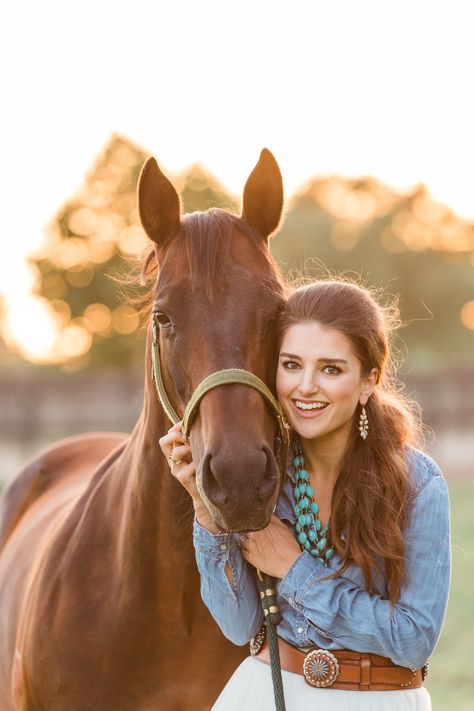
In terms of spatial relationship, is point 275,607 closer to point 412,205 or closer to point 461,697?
point 461,697

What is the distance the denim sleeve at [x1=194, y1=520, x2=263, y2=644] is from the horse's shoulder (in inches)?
98.3

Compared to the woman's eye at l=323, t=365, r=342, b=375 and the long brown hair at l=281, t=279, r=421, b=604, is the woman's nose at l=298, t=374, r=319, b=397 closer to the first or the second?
the woman's eye at l=323, t=365, r=342, b=375

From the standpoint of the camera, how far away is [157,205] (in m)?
2.91

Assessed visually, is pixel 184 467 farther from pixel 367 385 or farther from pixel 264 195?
pixel 264 195

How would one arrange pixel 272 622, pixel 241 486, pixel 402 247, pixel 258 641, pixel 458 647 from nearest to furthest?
pixel 241 486 < pixel 272 622 < pixel 258 641 < pixel 458 647 < pixel 402 247

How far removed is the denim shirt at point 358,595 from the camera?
2.32m

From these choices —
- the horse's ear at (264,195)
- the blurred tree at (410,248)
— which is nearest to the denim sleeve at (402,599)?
the horse's ear at (264,195)

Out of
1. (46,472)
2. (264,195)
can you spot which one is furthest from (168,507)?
→ (46,472)

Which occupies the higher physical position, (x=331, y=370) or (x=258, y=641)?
(x=331, y=370)

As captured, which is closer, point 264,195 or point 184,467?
point 184,467

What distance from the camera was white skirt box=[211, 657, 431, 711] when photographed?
2309 mm

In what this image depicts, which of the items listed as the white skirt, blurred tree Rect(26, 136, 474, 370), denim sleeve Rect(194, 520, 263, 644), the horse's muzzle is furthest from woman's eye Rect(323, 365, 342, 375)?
blurred tree Rect(26, 136, 474, 370)

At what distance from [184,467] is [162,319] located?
1.38ft

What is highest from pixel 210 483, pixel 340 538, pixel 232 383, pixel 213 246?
pixel 213 246
